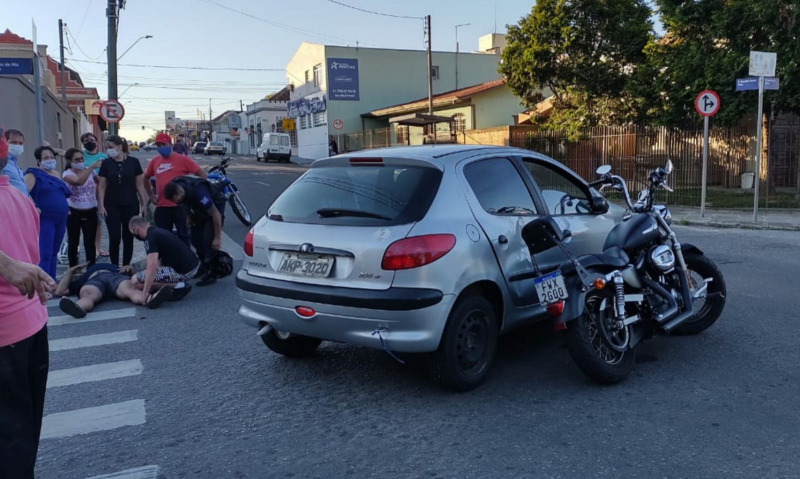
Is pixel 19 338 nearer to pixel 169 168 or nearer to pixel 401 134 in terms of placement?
pixel 169 168

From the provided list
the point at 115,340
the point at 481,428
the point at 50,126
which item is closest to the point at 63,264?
the point at 115,340

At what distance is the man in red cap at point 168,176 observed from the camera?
889cm

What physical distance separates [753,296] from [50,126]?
69.0ft

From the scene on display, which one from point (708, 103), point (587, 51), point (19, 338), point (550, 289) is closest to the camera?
point (19, 338)

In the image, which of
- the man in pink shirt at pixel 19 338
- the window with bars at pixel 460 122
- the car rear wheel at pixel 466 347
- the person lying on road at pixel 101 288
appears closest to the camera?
the man in pink shirt at pixel 19 338

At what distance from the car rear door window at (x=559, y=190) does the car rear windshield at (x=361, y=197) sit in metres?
1.23

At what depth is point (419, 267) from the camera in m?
4.12

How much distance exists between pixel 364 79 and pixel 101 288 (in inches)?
1584

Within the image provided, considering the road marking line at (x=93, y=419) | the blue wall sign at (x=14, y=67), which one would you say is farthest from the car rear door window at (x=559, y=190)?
the blue wall sign at (x=14, y=67)

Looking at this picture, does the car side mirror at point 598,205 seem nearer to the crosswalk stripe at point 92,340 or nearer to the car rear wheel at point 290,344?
the car rear wheel at point 290,344

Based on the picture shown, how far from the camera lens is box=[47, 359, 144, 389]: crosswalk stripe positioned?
200 inches

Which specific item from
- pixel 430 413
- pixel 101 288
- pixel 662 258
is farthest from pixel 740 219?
pixel 101 288

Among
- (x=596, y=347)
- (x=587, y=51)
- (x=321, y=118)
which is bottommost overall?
(x=596, y=347)

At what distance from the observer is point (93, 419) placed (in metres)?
4.31
